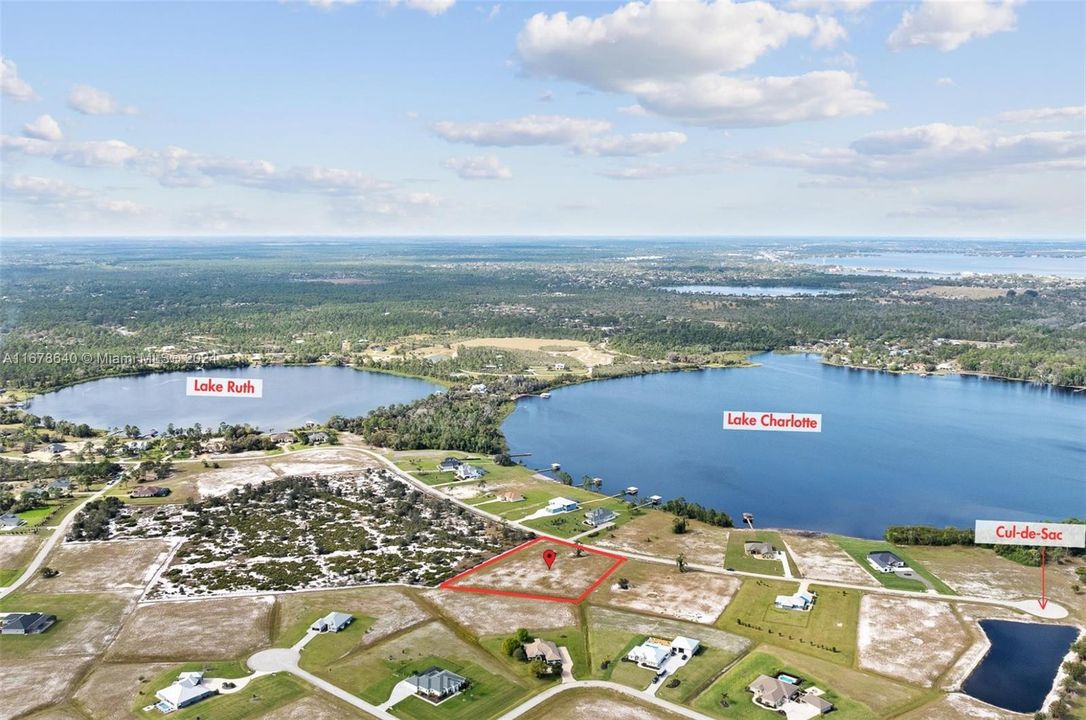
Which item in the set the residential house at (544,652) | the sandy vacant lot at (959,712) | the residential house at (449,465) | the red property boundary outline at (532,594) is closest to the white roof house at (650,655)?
the residential house at (544,652)

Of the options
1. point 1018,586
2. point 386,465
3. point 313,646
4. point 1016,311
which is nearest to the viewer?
point 313,646

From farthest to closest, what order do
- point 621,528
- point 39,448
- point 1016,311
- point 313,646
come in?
point 1016,311 → point 39,448 → point 621,528 → point 313,646

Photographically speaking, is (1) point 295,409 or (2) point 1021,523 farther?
(1) point 295,409

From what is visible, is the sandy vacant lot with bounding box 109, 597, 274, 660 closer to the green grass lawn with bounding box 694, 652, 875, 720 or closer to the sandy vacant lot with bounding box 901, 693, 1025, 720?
the green grass lawn with bounding box 694, 652, 875, 720

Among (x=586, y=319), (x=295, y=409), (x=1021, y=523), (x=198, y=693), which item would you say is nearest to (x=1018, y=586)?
(x=1021, y=523)

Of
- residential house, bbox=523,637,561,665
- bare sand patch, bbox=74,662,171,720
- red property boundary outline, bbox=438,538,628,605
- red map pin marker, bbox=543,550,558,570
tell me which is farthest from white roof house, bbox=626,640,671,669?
bare sand patch, bbox=74,662,171,720

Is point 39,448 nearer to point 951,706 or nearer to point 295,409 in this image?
point 295,409
